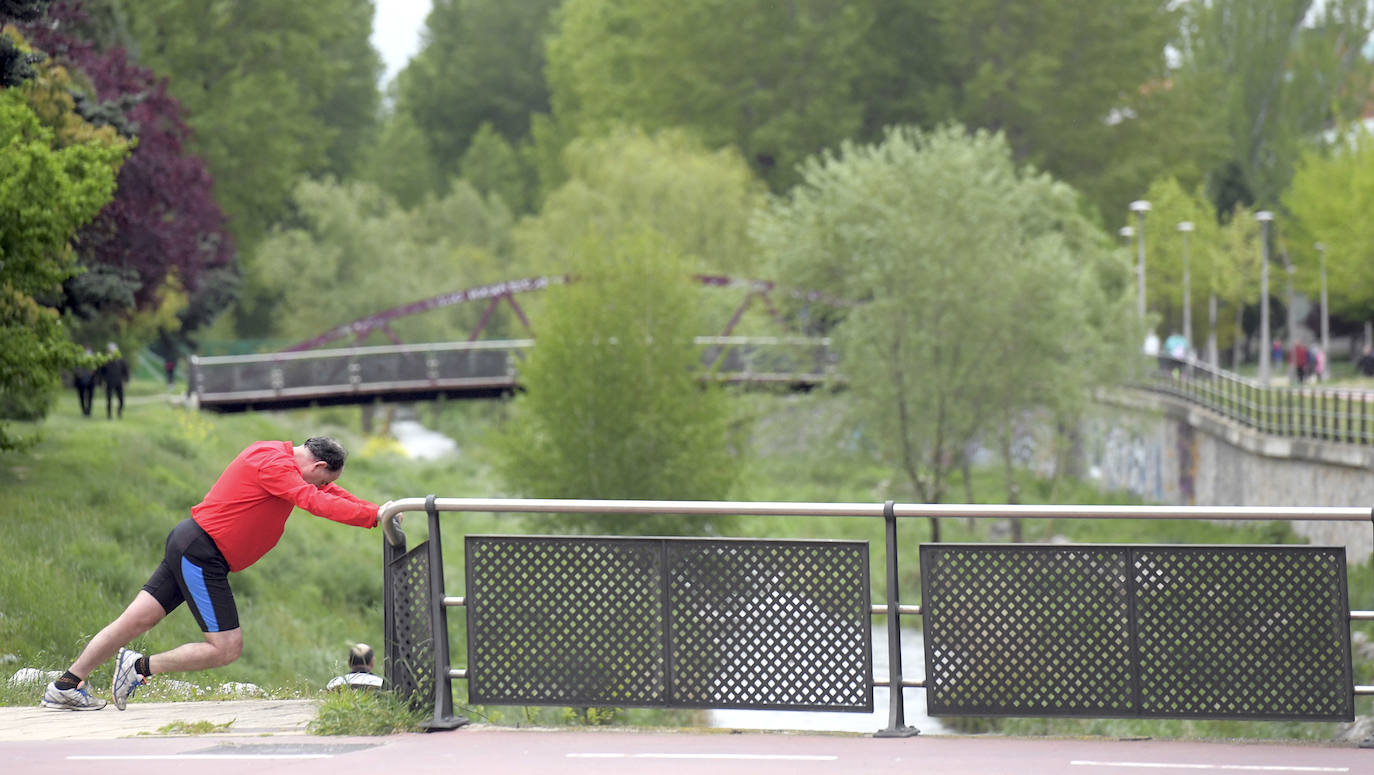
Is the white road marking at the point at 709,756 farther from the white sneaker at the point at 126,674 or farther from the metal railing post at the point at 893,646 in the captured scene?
the white sneaker at the point at 126,674

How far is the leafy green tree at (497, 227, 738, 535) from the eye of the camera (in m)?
36.3

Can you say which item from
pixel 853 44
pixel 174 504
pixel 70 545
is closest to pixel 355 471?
pixel 174 504

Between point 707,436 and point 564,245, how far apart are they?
64.7ft

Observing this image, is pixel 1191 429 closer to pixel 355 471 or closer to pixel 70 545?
pixel 355 471

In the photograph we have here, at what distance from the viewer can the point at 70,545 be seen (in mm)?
18688

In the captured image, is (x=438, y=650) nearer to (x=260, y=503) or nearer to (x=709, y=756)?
(x=260, y=503)

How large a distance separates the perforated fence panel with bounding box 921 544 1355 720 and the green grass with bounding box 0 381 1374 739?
205cm

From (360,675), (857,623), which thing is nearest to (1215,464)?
(857,623)

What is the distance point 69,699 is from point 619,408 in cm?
2851

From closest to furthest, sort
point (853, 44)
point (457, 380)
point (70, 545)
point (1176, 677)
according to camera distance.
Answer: point (1176, 677), point (70, 545), point (457, 380), point (853, 44)

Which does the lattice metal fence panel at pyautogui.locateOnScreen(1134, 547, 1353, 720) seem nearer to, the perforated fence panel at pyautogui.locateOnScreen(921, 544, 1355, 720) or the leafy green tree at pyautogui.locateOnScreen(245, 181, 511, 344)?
the perforated fence panel at pyautogui.locateOnScreen(921, 544, 1355, 720)

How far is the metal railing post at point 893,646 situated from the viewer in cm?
738

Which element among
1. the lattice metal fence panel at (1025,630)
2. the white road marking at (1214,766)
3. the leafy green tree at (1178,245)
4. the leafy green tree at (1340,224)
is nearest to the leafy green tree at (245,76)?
the leafy green tree at (1178,245)

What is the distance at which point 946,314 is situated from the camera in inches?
1483
